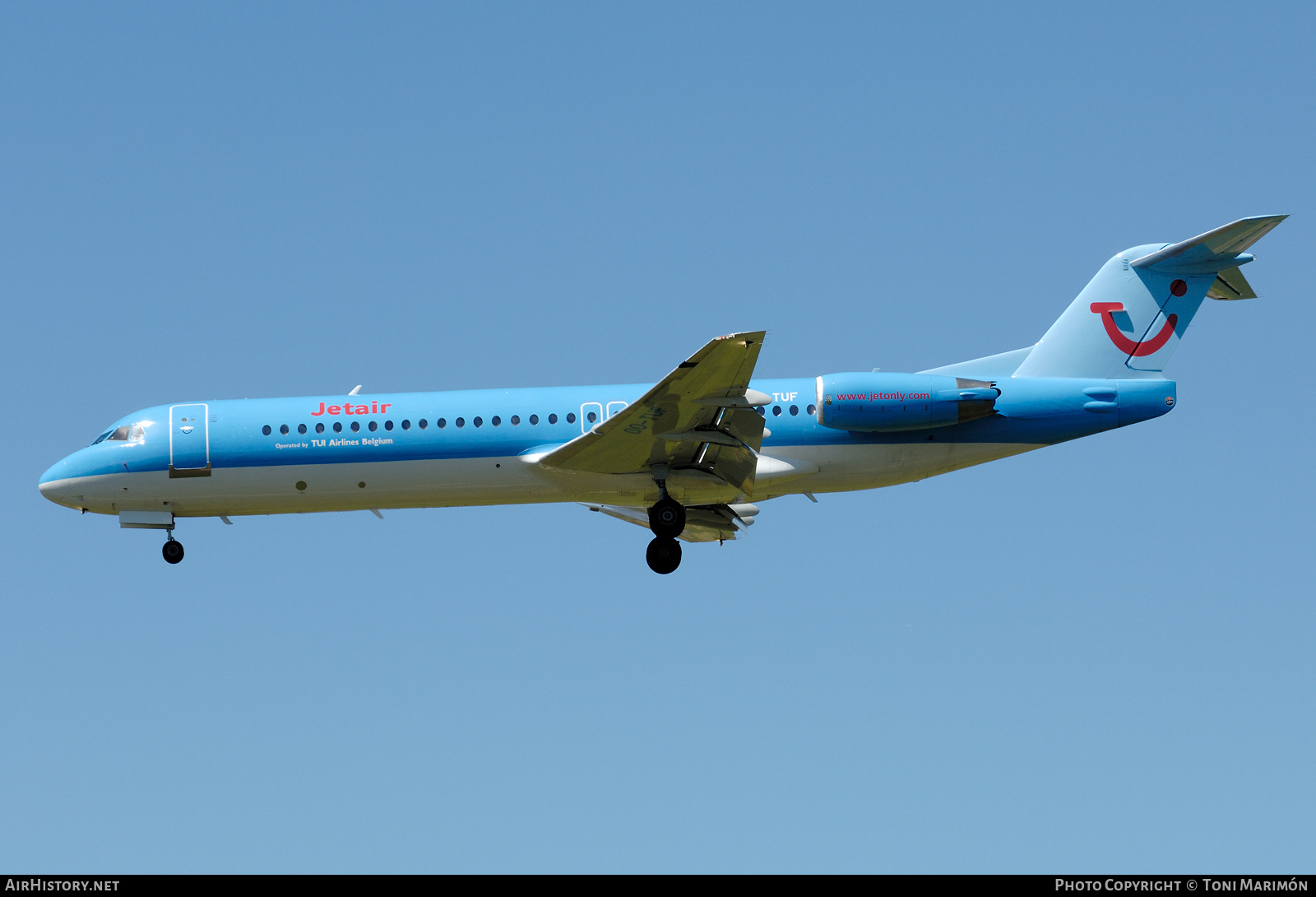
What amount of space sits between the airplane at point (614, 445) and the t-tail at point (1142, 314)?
33 millimetres

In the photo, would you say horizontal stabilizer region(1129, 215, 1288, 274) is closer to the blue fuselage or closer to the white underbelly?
the blue fuselage

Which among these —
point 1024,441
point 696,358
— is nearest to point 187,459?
point 696,358

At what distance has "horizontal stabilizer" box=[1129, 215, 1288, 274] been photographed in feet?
82.1

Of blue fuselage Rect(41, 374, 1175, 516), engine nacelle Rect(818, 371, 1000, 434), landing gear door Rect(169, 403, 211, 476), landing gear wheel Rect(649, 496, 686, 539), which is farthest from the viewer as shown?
landing gear door Rect(169, 403, 211, 476)

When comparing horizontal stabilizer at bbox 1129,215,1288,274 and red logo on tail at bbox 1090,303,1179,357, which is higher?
horizontal stabilizer at bbox 1129,215,1288,274

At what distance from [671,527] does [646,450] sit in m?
1.67

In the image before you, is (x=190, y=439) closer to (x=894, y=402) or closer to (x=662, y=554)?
(x=662, y=554)

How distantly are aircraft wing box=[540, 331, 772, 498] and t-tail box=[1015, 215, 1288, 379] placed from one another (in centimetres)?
601

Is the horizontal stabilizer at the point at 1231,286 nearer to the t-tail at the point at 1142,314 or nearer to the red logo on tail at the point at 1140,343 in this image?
the t-tail at the point at 1142,314

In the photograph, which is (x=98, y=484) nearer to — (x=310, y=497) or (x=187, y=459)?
(x=187, y=459)

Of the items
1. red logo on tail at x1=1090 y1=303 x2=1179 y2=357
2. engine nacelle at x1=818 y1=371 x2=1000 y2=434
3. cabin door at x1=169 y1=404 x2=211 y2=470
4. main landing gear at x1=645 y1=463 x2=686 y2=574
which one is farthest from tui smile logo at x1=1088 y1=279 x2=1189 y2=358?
cabin door at x1=169 y1=404 x2=211 y2=470

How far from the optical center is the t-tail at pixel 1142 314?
25.8 meters
